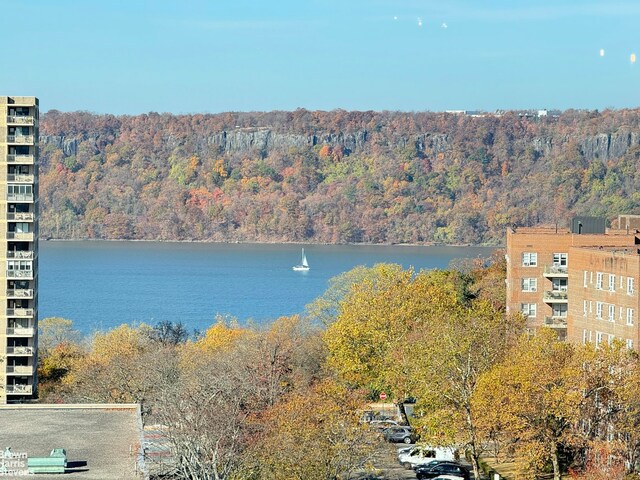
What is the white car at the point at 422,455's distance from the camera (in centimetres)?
4541

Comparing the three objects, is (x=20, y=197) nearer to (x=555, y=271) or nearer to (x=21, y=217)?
(x=21, y=217)

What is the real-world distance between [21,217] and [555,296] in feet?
81.0

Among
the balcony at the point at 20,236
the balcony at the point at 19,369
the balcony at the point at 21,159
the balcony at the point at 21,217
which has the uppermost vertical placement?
the balcony at the point at 21,159

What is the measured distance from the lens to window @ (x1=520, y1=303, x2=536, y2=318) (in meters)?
66.2

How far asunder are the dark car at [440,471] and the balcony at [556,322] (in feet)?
74.6

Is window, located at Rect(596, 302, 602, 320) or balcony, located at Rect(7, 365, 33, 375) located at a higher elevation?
window, located at Rect(596, 302, 602, 320)

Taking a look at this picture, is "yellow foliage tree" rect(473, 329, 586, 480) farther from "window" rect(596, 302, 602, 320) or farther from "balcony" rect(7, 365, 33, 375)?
"balcony" rect(7, 365, 33, 375)

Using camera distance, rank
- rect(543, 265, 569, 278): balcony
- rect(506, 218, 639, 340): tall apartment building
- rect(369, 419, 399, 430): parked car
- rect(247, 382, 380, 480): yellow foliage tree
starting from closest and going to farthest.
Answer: rect(247, 382, 380, 480): yellow foliage tree → rect(369, 419, 399, 430): parked car → rect(543, 265, 569, 278): balcony → rect(506, 218, 639, 340): tall apartment building

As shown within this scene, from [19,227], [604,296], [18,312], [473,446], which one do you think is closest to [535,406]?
[473,446]

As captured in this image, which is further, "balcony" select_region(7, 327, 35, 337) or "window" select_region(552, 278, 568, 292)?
"window" select_region(552, 278, 568, 292)

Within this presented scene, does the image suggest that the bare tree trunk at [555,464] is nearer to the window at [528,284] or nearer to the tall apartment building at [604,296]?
the tall apartment building at [604,296]

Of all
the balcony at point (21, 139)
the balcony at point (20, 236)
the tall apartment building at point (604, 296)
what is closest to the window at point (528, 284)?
the tall apartment building at point (604, 296)

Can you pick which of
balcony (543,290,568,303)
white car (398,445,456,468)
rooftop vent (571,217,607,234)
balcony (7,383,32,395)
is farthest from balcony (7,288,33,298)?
rooftop vent (571,217,607,234)

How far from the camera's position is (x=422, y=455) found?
45.8 metres
